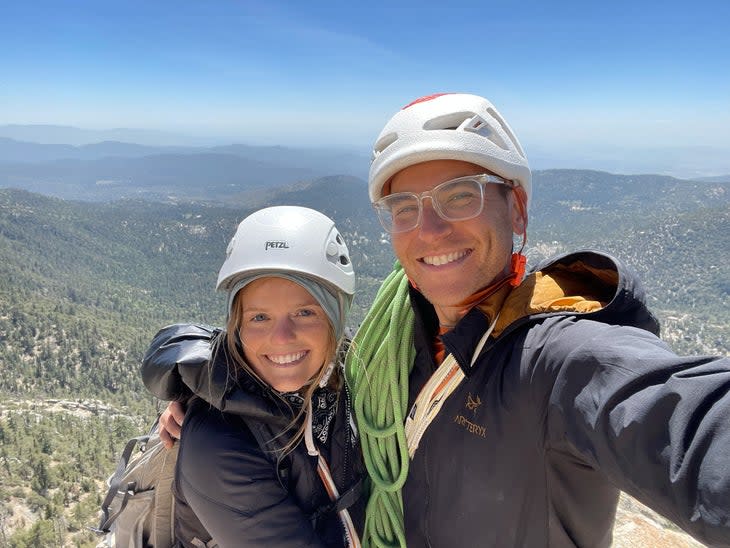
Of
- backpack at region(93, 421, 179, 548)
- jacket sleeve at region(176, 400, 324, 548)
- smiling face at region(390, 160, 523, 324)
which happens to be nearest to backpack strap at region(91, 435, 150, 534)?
backpack at region(93, 421, 179, 548)

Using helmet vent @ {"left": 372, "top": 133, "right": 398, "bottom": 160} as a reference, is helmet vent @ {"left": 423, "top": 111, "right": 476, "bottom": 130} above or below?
above

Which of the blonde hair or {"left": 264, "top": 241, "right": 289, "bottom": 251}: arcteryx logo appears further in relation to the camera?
{"left": 264, "top": 241, "right": 289, "bottom": 251}: arcteryx logo

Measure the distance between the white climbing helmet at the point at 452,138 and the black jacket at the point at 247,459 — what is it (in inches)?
68.1

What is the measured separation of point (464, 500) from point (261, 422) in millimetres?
1428

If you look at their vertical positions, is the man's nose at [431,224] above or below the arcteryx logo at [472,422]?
above

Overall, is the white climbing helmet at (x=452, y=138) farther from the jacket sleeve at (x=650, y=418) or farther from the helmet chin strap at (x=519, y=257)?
the jacket sleeve at (x=650, y=418)

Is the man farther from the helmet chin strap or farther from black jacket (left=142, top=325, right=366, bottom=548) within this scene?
black jacket (left=142, top=325, right=366, bottom=548)

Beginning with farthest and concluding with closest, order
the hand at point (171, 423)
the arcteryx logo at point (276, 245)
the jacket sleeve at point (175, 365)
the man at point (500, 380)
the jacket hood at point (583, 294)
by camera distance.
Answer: the arcteryx logo at point (276, 245)
the hand at point (171, 423)
the jacket sleeve at point (175, 365)
the jacket hood at point (583, 294)
the man at point (500, 380)

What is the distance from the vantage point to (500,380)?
225 centimetres

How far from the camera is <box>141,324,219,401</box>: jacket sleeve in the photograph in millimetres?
3066

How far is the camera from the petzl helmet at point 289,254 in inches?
130

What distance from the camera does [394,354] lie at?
10.2 feet

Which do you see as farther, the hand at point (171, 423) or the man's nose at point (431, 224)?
the hand at point (171, 423)

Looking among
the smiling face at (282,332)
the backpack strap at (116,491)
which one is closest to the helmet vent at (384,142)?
the smiling face at (282,332)
